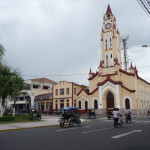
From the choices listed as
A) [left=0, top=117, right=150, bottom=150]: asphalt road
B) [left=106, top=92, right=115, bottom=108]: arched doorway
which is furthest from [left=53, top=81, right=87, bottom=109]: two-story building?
[left=0, top=117, right=150, bottom=150]: asphalt road

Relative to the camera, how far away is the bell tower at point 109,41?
48.5m

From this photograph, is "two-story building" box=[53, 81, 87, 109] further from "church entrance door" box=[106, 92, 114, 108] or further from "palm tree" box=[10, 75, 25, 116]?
"palm tree" box=[10, 75, 25, 116]

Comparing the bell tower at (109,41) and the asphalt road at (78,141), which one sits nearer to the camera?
the asphalt road at (78,141)

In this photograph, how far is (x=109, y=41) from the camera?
49812 mm

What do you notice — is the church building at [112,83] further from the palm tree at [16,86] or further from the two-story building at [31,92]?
the palm tree at [16,86]

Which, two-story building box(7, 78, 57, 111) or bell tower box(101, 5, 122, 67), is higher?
bell tower box(101, 5, 122, 67)

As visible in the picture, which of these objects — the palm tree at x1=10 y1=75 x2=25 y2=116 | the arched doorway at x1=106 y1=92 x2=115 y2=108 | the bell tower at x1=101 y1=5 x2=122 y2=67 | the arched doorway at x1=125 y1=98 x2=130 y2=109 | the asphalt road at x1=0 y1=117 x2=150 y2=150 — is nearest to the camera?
the asphalt road at x1=0 y1=117 x2=150 y2=150

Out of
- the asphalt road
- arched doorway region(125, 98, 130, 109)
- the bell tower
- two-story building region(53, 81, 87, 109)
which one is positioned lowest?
the asphalt road

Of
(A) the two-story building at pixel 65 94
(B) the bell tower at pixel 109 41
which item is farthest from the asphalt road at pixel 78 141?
(A) the two-story building at pixel 65 94

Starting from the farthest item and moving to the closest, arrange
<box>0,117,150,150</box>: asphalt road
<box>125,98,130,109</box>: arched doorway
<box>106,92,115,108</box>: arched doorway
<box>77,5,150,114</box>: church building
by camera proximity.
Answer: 1. <box>106,92,115,108</box>: arched doorway
2. <box>77,5,150,114</box>: church building
3. <box>125,98,130,109</box>: arched doorway
4. <box>0,117,150,150</box>: asphalt road

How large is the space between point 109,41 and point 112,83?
1154 centimetres

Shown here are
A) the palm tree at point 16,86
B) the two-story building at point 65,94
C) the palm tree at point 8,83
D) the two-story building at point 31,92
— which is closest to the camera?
the palm tree at point 8,83

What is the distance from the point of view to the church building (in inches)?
1735

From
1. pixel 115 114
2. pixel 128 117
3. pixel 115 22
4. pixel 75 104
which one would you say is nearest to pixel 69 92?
pixel 75 104
